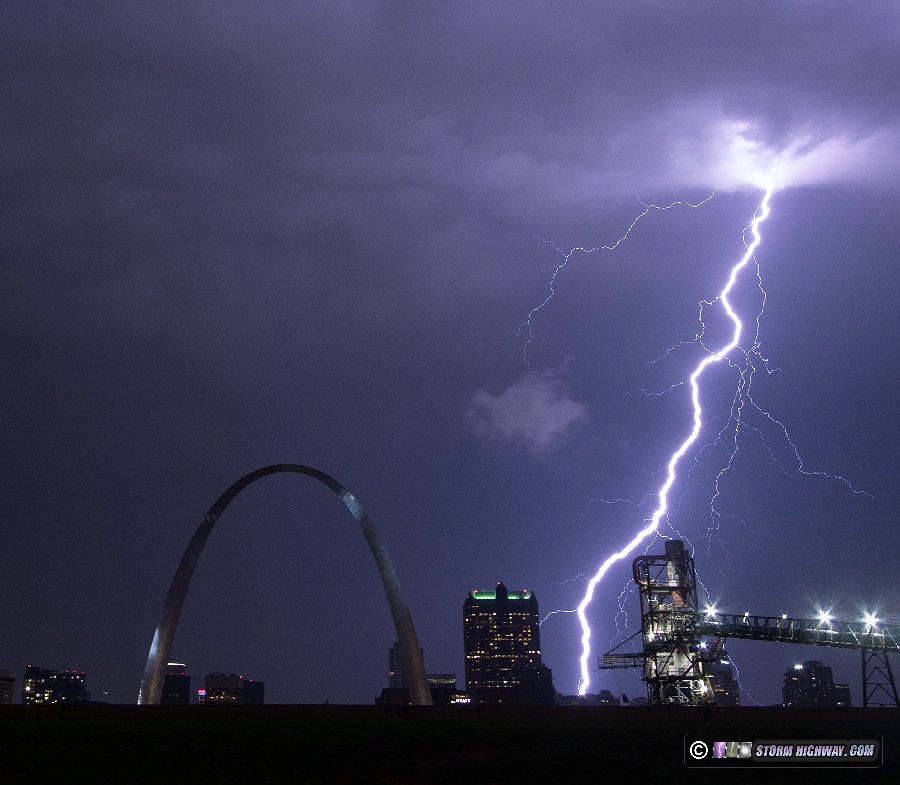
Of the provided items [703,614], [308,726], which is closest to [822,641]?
[703,614]

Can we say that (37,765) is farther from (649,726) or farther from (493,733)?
(649,726)

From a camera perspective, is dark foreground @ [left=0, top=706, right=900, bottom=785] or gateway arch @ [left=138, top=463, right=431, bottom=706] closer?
dark foreground @ [left=0, top=706, right=900, bottom=785]

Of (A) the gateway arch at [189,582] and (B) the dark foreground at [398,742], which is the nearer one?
(B) the dark foreground at [398,742]

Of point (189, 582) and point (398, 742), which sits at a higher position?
point (189, 582)

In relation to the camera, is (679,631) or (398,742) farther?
(679,631)
